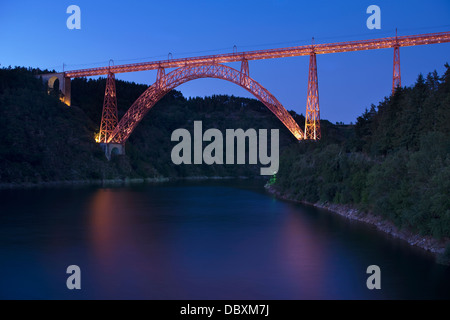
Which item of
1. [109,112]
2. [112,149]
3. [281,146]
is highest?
[109,112]

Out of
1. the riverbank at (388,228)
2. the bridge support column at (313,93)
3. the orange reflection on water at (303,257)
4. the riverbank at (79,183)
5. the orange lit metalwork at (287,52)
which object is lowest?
the orange reflection on water at (303,257)

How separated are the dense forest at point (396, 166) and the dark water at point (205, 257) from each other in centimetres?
93

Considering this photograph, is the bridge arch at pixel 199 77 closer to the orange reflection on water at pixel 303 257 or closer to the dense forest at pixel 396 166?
the dense forest at pixel 396 166

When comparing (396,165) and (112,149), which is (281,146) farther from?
(396,165)

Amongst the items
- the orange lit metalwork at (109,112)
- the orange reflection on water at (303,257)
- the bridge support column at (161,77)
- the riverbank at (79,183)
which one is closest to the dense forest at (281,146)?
the riverbank at (79,183)

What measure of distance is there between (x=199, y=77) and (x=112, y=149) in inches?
508

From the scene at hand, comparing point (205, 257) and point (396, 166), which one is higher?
point (396, 166)

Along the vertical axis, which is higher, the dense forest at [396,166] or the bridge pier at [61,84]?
the bridge pier at [61,84]

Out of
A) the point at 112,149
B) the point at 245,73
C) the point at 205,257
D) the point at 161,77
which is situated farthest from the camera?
the point at 112,149

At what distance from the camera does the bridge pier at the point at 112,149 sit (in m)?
38.8

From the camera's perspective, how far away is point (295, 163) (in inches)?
967

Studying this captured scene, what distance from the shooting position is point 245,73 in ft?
93.0

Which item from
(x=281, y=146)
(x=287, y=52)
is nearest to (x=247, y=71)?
(x=287, y=52)

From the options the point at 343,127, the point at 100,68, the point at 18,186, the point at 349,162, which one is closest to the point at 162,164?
the point at 100,68
